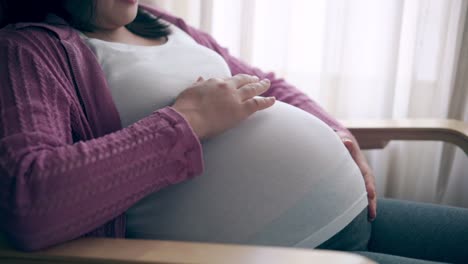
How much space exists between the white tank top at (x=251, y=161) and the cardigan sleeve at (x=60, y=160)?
0.08m

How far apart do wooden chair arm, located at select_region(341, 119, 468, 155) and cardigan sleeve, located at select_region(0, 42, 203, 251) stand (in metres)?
0.61

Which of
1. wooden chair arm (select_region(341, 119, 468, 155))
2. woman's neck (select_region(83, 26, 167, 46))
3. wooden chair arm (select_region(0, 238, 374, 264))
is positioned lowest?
wooden chair arm (select_region(341, 119, 468, 155))

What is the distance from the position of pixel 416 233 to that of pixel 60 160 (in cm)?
75

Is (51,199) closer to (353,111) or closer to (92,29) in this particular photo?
(92,29)

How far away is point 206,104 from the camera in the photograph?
31.7 inches

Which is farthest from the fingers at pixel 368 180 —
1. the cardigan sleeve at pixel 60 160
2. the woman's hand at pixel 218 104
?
the cardigan sleeve at pixel 60 160

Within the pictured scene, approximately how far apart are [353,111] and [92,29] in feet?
3.20

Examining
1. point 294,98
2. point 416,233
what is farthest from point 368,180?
point 294,98

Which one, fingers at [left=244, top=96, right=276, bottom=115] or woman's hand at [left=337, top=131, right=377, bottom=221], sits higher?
fingers at [left=244, top=96, right=276, bottom=115]

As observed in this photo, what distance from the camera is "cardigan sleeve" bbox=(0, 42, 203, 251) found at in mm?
626

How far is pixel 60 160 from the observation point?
2.10 ft

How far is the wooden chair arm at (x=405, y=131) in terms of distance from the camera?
118 cm

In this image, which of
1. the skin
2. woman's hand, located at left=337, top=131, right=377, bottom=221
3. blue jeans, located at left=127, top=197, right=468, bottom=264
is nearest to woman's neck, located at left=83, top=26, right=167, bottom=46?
the skin

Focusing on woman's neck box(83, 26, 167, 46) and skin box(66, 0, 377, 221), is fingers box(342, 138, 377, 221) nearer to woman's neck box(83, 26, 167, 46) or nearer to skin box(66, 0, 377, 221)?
skin box(66, 0, 377, 221)
